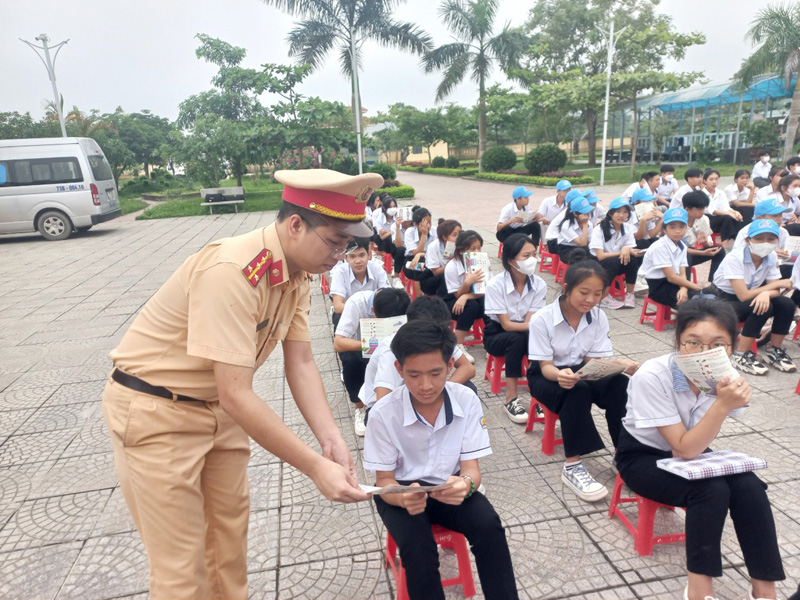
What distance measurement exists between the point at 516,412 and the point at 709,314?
5.44ft

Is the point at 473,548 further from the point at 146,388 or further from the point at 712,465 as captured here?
the point at 146,388

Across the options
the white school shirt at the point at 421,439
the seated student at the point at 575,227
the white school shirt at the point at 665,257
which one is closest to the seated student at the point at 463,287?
the white school shirt at the point at 665,257

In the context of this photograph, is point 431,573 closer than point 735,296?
Yes

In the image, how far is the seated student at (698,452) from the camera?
1.90 m

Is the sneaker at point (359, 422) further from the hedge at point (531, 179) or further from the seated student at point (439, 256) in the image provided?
the hedge at point (531, 179)

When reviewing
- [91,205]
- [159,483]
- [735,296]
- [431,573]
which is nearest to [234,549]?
[159,483]

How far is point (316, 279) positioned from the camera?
8.10 m

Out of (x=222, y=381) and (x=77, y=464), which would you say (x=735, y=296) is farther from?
(x=77, y=464)

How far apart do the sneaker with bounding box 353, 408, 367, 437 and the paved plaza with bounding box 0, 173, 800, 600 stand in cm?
8

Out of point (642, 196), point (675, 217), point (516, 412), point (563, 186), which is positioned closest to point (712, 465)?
point (516, 412)

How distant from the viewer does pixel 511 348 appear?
364 cm

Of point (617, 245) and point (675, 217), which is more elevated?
point (675, 217)

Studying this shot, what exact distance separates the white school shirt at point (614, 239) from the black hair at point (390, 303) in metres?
3.38

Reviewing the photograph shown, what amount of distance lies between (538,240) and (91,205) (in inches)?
427
